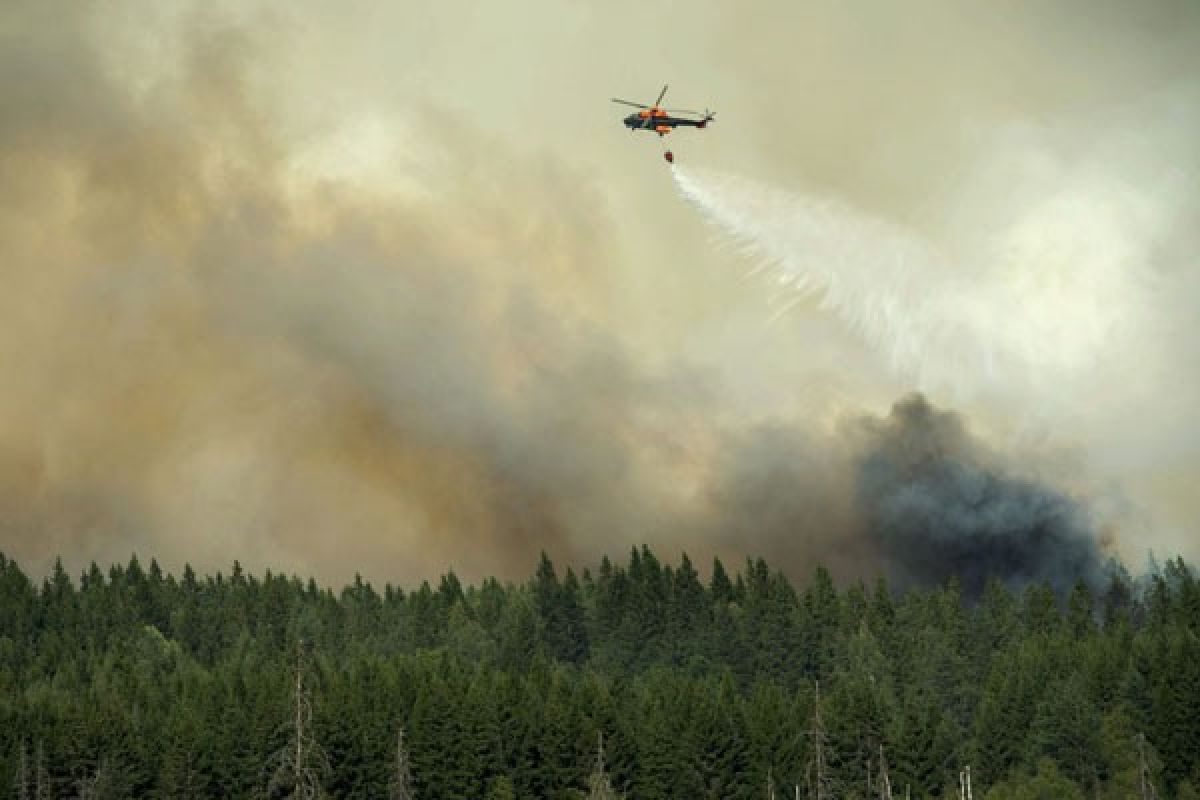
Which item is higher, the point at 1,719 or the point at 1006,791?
the point at 1,719

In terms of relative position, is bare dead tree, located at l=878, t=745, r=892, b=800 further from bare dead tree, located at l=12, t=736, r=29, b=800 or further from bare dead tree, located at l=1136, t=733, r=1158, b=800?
bare dead tree, located at l=12, t=736, r=29, b=800

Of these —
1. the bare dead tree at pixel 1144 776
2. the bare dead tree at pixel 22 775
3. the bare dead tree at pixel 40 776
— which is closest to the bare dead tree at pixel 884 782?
the bare dead tree at pixel 1144 776

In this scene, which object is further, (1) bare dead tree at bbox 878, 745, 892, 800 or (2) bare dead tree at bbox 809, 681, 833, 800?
(1) bare dead tree at bbox 878, 745, 892, 800

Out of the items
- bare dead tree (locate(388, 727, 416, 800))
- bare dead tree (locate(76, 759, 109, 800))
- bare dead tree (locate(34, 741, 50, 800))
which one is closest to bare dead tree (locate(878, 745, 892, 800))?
bare dead tree (locate(388, 727, 416, 800))

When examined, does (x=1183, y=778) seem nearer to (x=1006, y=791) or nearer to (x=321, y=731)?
(x=1006, y=791)

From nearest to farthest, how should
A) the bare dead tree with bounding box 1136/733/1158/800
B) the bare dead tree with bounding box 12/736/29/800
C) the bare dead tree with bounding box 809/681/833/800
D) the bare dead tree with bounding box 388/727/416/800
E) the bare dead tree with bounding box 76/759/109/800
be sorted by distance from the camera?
the bare dead tree with bounding box 809/681/833/800 < the bare dead tree with bounding box 388/727/416/800 < the bare dead tree with bounding box 1136/733/1158/800 < the bare dead tree with bounding box 12/736/29/800 < the bare dead tree with bounding box 76/759/109/800

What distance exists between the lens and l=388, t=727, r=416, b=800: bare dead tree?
16250cm

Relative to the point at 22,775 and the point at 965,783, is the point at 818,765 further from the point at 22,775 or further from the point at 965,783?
the point at 22,775

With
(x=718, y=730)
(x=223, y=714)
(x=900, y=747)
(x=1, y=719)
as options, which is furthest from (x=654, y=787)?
(x=1, y=719)

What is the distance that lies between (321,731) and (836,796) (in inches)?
1413

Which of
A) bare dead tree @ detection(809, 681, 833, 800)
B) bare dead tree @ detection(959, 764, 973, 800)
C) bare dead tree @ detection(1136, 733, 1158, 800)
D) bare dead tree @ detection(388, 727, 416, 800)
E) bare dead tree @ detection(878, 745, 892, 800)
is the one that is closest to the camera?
bare dead tree @ detection(809, 681, 833, 800)

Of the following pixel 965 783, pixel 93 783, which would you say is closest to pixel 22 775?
pixel 93 783

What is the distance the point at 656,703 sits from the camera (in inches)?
7761

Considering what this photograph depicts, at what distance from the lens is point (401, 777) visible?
15988 cm
